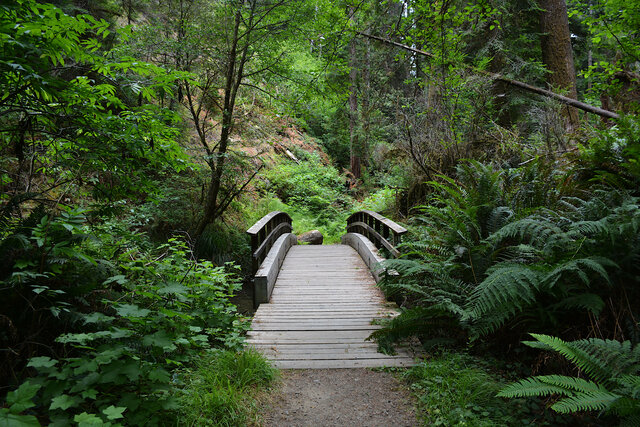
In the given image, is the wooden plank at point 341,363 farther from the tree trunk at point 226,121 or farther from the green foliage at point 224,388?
the tree trunk at point 226,121

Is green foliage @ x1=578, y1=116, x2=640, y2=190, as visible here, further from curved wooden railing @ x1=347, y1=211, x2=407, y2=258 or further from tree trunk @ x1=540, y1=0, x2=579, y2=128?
tree trunk @ x1=540, y1=0, x2=579, y2=128

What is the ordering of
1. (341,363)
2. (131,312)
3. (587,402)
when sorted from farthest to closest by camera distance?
(341,363)
(131,312)
(587,402)

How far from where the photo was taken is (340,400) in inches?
128

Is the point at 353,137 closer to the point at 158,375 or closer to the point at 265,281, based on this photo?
the point at 265,281

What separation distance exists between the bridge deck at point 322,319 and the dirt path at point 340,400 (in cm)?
22

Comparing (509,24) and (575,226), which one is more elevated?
(509,24)

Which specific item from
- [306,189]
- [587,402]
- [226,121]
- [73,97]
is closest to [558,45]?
[226,121]

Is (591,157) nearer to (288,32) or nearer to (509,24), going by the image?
(288,32)

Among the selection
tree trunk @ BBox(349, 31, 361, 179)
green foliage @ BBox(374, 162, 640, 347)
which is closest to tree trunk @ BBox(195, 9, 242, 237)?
green foliage @ BBox(374, 162, 640, 347)

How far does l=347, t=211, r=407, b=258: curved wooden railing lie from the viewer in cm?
625

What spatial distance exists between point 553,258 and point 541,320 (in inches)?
22.5

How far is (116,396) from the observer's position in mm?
2457

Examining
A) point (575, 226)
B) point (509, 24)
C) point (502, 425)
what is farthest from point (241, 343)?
point (509, 24)

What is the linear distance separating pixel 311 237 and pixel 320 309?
9332 millimetres
